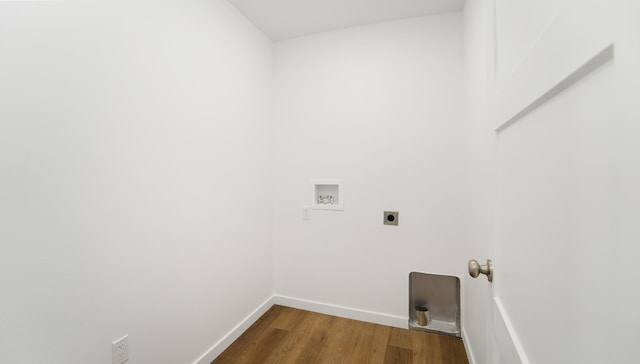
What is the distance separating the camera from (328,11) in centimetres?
205

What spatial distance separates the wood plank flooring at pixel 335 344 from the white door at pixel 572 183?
130 cm

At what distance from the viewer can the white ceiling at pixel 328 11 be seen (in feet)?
6.40

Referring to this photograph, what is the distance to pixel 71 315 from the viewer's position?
106 centimetres

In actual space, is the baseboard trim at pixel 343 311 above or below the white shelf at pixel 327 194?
below

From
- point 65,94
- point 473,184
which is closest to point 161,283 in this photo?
point 65,94

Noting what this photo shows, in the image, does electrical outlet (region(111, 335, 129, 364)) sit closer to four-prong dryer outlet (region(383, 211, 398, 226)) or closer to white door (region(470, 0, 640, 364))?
white door (region(470, 0, 640, 364))

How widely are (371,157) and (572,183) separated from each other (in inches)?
72.1

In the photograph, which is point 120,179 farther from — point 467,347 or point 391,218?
point 467,347

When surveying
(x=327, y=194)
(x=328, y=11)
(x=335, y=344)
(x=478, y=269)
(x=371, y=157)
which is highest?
(x=328, y=11)

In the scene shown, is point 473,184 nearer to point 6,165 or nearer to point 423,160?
point 423,160

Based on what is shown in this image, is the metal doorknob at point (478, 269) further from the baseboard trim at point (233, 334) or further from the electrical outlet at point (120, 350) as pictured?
the baseboard trim at point (233, 334)

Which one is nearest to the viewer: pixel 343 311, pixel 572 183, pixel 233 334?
pixel 572 183

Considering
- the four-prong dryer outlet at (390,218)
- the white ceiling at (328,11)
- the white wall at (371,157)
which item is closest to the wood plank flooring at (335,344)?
the white wall at (371,157)

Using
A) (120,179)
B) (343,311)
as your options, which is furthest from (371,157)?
(120,179)
